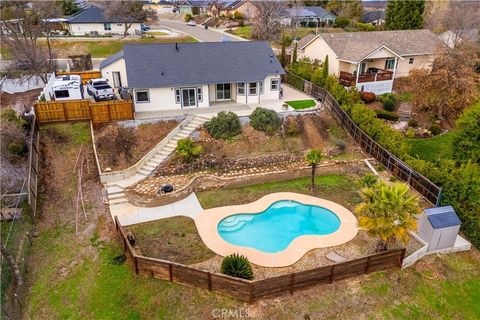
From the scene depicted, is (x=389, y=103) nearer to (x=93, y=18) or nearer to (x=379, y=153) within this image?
(x=379, y=153)

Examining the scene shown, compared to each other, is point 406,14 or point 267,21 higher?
point 406,14

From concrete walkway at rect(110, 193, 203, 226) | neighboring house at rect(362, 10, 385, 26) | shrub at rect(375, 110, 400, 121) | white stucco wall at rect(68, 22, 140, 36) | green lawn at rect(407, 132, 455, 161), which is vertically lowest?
concrete walkway at rect(110, 193, 203, 226)

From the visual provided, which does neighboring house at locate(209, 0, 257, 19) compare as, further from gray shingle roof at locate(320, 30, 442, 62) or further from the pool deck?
the pool deck

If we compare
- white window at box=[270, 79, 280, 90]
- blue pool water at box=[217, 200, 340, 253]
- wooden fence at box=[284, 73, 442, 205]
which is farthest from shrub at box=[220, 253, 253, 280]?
white window at box=[270, 79, 280, 90]

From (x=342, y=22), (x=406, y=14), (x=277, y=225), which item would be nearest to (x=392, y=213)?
(x=277, y=225)

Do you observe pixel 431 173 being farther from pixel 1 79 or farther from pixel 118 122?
pixel 1 79

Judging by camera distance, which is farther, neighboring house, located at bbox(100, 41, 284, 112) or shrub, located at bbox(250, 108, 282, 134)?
neighboring house, located at bbox(100, 41, 284, 112)

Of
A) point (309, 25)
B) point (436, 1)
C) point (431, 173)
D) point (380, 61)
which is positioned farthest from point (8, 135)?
point (436, 1)
